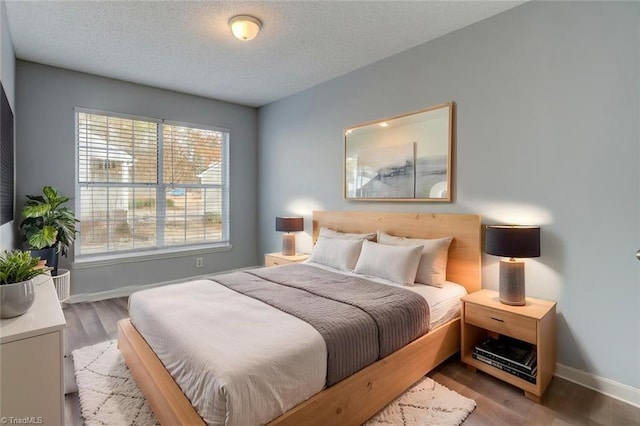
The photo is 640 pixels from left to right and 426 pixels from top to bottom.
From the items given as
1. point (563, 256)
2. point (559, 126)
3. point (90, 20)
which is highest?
point (90, 20)

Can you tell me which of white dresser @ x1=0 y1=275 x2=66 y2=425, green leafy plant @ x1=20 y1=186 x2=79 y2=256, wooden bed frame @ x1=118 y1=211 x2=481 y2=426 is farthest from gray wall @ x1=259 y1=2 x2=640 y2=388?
green leafy plant @ x1=20 y1=186 x2=79 y2=256

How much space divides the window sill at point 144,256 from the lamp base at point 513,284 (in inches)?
151

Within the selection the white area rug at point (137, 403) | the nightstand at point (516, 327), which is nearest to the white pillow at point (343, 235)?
the nightstand at point (516, 327)

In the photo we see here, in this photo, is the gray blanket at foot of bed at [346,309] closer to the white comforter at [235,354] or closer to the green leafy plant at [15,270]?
the white comforter at [235,354]

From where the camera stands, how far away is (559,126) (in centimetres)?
227

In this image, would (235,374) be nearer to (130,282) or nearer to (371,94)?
(371,94)

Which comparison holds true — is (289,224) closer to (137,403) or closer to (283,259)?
(283,259)

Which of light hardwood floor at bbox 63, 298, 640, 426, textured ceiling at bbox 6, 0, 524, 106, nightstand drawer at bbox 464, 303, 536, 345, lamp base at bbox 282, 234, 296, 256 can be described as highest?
textured ceiling at bbox 6, 0, 524, 106

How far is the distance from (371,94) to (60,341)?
10.7ft

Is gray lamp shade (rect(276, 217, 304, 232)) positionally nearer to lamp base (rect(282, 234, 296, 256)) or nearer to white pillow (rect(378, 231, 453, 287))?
lamp base (rect(282, 234, 296, 256))

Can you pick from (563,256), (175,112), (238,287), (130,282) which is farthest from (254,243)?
(563,256)

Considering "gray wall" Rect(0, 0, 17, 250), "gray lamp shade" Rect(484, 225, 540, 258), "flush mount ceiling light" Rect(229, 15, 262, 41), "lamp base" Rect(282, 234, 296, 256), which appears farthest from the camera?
"lamp base" Rect(282, 234, 296, 256)

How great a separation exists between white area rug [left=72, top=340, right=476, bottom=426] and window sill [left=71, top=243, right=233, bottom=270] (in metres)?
1.79

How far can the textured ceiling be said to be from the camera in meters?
2.45
